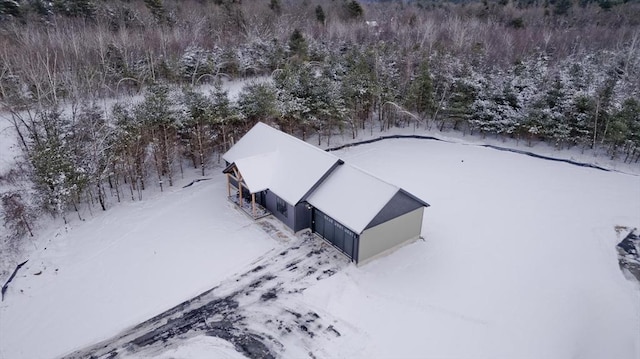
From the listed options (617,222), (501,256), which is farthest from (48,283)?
(617,222)

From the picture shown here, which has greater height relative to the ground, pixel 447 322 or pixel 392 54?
pixel 392 54

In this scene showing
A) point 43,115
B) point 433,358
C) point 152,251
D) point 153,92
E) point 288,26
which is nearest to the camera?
point 433,358

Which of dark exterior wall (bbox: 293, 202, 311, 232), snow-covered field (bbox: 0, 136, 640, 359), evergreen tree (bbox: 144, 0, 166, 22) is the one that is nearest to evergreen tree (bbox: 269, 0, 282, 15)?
evergreen tree (bbox: 144, 0, 166, 22)

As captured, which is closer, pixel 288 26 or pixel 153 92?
pixel 153 92

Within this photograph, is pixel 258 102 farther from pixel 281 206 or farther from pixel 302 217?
pixel 302 217

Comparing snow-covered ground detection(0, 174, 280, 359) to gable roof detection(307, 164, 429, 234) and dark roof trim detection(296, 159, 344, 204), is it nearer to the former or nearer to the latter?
dark roof trim detection(296, 159, 344, 204)

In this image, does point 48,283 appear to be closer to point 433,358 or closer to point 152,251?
point 152,251
